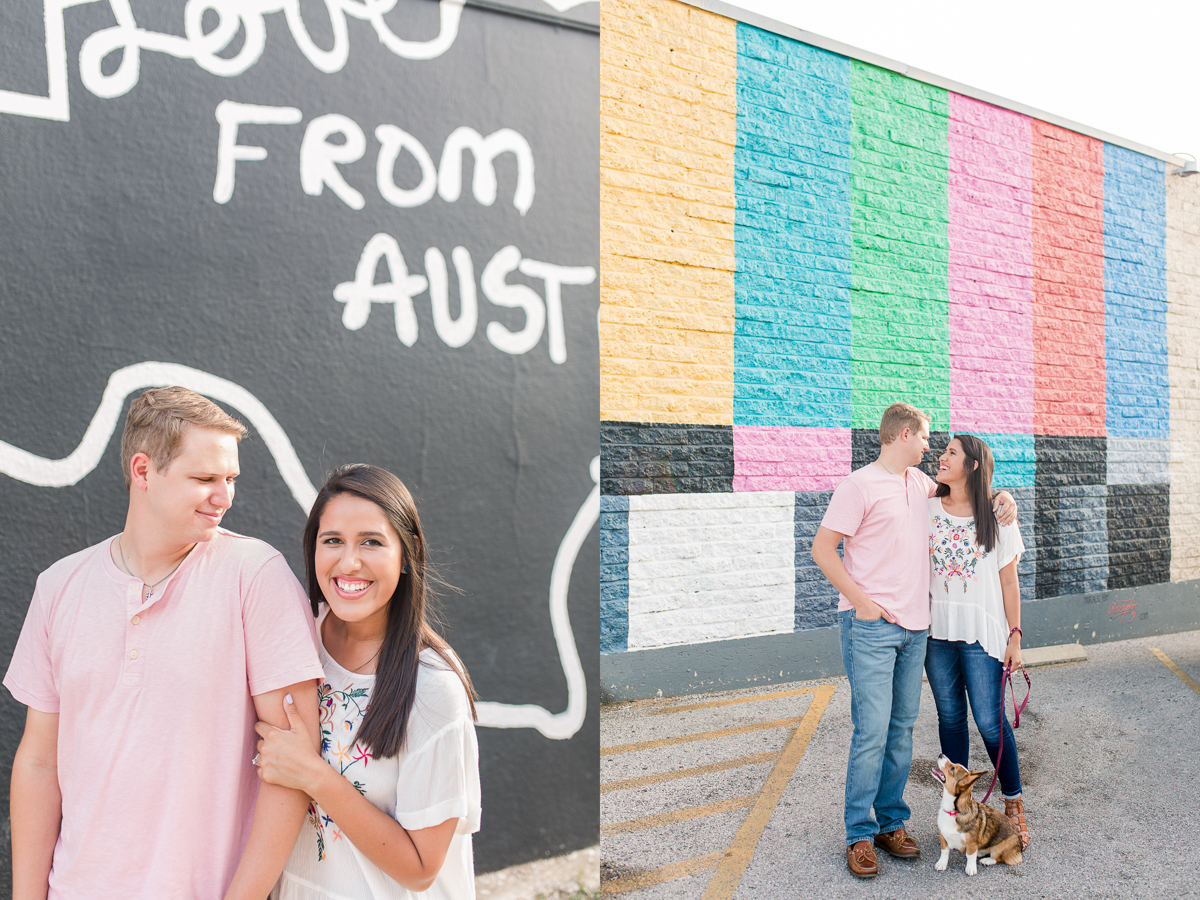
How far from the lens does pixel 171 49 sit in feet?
8.92

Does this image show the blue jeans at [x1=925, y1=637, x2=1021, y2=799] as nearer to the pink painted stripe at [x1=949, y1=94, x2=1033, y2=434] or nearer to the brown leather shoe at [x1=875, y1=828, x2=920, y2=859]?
the brown leather shoe at [x1=875, y1=828, x2=920, y2=859]

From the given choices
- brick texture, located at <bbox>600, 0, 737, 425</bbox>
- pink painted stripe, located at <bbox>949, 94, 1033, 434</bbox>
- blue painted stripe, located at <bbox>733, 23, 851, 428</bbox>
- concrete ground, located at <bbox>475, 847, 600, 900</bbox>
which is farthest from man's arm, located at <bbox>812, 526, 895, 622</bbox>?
pink painted stripe, located at <bbox>949, 94, 1033, 434</bbox>

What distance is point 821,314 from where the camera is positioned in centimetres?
688

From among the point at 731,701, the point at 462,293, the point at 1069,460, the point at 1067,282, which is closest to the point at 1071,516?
the point at 1069,460

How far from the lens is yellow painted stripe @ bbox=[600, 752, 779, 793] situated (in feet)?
15.3

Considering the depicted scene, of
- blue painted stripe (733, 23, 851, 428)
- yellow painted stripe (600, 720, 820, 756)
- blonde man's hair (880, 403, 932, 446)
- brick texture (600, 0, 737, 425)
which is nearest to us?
blonde man's hair (880, 403, 932, 446)

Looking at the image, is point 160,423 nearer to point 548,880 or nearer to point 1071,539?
point 548,880

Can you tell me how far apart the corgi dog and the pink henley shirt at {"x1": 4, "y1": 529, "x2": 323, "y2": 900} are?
3113mm

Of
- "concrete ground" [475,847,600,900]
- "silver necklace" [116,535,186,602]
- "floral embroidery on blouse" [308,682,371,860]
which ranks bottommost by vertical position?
"concrete ground" [475,847,600,900]

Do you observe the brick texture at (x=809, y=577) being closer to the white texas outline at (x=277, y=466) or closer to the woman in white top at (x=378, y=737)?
the white texas outline at (x=277, y=466)

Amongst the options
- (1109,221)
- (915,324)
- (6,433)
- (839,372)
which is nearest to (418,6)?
(6,433)

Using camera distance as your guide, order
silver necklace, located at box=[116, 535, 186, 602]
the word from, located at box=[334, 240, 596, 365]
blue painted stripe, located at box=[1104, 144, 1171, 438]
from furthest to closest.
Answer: blue painted stripe, located at box=[1104, 144, 1171, 438] → the word from, located at box=[334, 240, 596, 365] → silver necklace, located at box=[116, 535, 186, 602]

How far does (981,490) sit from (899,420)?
0.59m

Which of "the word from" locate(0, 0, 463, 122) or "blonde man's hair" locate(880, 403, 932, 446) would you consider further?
"blonde man's hair" locate(880, 403, 932, 446)
